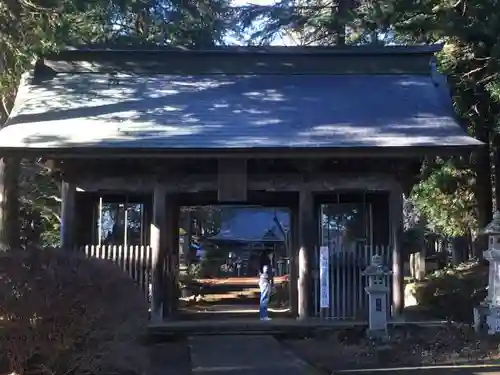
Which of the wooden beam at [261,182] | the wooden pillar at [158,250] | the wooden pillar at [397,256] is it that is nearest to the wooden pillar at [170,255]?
the wooden pillar at [158,250]

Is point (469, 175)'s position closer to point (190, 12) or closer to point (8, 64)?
point (190, 12)

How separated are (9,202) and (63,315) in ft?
26.9

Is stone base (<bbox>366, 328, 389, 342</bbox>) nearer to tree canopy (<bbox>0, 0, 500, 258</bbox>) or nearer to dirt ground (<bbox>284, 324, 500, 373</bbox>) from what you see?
dirt ground (<bbox>284, 324, 500, 373</bbox>)

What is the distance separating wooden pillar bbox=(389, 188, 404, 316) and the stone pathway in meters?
2.71

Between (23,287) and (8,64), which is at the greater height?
(8,64)

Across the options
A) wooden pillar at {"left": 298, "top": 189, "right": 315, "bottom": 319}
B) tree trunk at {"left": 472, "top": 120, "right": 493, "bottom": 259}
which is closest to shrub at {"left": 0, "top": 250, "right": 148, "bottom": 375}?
wooden pillar at {"left": 298, "top": 189, "right": 315, "bottom": 319}

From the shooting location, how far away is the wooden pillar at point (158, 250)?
13516 mm

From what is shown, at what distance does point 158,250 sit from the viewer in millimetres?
13781

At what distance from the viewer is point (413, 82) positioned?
52.9 feet

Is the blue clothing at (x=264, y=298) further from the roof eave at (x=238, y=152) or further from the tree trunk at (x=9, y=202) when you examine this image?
the tree trunk at (x=9, y=202)

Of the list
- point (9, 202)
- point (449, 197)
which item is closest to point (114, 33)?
point (9, 202)

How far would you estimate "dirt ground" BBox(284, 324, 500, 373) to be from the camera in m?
9.99

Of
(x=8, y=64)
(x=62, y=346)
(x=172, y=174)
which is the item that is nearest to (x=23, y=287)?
(x=62, y=346)

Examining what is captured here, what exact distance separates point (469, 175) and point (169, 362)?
38.9 ft
